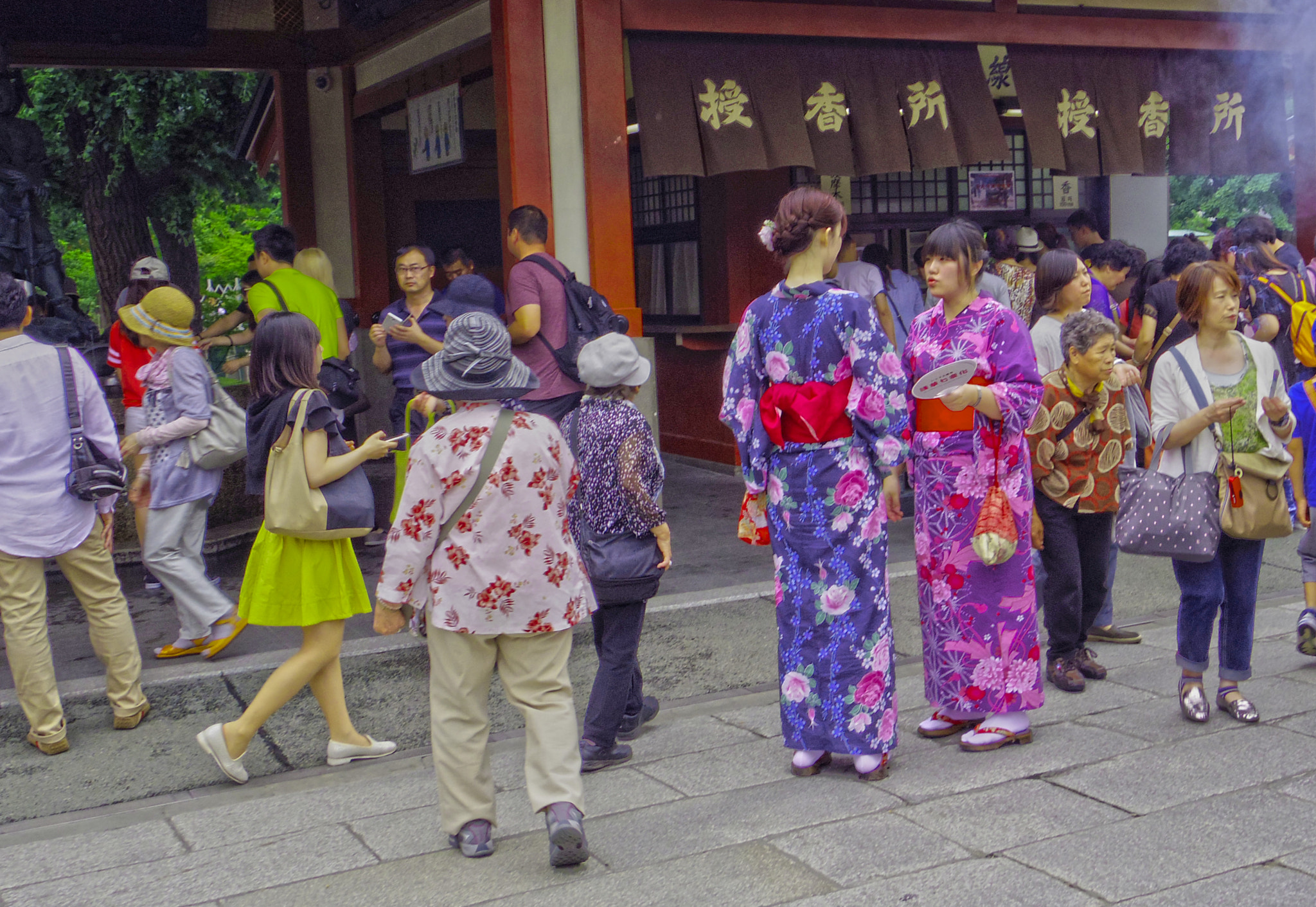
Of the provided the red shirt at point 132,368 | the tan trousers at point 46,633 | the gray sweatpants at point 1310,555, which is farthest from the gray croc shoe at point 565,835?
the red shirt at point 132,368

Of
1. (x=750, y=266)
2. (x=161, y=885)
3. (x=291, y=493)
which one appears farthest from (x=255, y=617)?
(x=750, y=266)

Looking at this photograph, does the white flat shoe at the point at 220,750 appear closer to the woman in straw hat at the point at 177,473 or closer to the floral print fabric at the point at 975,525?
the woman in straw hat at the point at 177,473

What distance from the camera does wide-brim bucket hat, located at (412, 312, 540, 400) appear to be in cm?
359

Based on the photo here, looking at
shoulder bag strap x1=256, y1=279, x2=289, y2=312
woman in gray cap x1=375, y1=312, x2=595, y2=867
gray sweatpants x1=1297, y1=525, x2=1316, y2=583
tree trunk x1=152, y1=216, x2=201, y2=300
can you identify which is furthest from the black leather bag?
tree trunk x1=152, y1=216, x2=201, y2=300

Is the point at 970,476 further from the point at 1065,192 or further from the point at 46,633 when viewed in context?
the point at 1065,192

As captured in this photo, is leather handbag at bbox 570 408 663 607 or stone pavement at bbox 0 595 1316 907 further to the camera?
leather handbag at bbox 570 408 663 607

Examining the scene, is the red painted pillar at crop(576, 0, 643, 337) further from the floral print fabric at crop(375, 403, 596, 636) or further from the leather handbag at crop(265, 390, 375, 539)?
the floral print fabric at crop(375, 403, 596, 636)

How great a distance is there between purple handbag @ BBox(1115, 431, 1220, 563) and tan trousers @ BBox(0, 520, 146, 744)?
3.75 m

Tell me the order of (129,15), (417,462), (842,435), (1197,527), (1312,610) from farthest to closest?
(129,15)
(1312,610)
(1197,527)
(842,435)
(417,462)

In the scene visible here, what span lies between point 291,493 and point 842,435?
1.88 m

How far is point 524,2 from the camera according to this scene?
710 cm

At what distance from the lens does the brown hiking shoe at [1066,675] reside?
5102mm

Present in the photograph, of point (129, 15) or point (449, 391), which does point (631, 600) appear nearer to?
point (449, 391)

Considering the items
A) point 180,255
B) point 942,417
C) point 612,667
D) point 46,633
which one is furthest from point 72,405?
point 180,255
